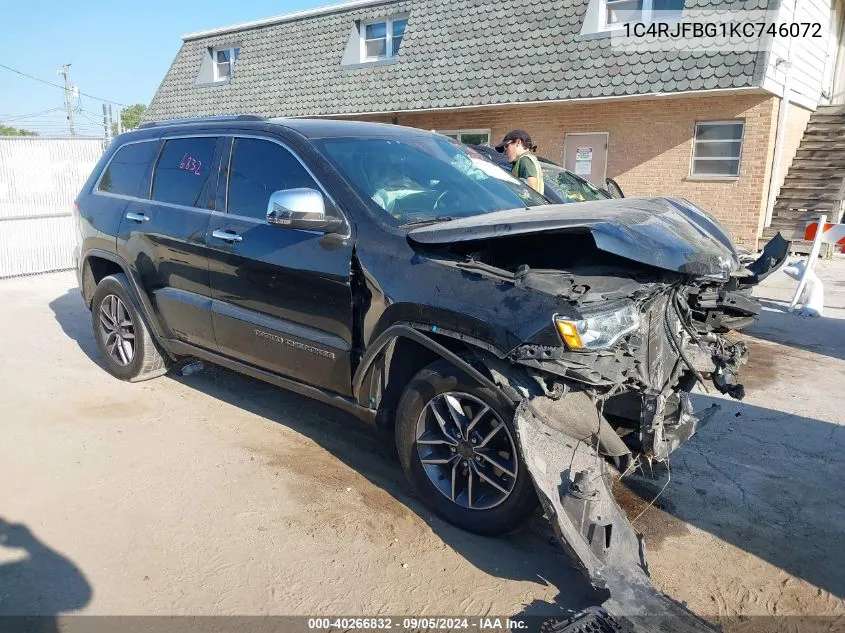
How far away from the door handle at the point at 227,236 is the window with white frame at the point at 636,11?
1082 centimetres

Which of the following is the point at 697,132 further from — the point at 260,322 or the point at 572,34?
the point at 260,322

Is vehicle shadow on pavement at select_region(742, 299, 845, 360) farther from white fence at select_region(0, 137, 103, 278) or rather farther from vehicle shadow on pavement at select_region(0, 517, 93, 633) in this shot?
white fence at select_region(0, 137, 103, 278)

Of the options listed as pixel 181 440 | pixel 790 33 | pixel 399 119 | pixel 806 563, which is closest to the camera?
pixel 806 563

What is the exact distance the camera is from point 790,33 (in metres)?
11.9

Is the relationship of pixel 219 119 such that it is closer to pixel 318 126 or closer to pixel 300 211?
pixel 318 126

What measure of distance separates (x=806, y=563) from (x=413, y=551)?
1.85 meters

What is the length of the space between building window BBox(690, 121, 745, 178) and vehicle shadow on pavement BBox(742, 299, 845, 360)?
5163mm

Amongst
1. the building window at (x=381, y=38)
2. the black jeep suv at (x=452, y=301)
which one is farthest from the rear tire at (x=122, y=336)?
the building window at (x=381, y=38)

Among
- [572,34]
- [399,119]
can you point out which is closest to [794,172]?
[572,34]

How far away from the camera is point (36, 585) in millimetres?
3000

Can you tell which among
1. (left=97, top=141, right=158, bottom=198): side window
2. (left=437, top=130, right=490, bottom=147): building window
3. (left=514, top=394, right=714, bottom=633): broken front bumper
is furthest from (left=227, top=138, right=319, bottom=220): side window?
(left=437, top=130, right=490, bottom=147): building window

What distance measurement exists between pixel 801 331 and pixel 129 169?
22.2 feet

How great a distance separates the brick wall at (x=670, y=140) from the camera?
12.0m

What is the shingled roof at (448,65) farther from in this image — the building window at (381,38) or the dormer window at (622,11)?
the dormer window at (622,11)
